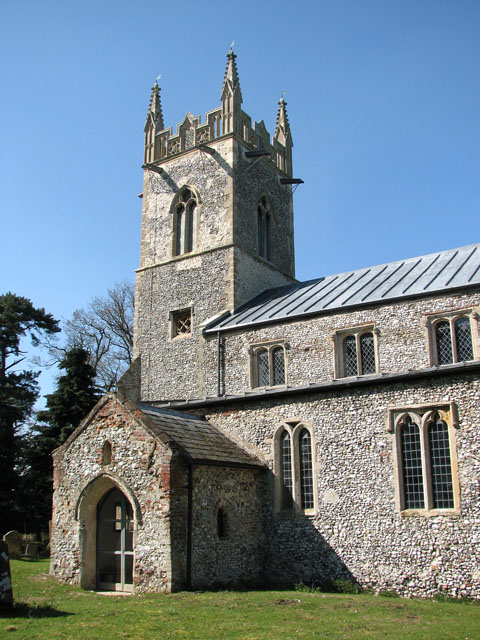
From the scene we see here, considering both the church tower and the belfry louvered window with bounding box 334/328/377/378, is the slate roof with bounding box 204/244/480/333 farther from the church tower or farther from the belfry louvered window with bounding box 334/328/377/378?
the church tower

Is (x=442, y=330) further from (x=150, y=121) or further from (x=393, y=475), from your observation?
(x=150, y=121)

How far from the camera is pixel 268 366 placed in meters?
21.0

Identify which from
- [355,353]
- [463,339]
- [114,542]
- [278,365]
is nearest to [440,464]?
[463,339]

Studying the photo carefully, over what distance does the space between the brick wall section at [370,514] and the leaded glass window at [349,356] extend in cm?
201

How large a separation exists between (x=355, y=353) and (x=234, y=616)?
939cm

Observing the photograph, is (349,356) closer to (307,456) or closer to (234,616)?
(307,456)

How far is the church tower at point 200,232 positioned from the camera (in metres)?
25.2

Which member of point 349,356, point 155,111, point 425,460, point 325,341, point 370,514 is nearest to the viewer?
point 425,460

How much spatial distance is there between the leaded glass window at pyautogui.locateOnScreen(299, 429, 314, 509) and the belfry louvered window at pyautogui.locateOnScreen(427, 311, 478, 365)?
4.12 metres

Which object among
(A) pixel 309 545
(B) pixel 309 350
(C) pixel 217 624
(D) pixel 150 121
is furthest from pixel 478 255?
(D) pixel 150 121

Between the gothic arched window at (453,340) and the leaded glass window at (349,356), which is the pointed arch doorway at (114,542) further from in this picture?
the gothic arched window at (453,340)

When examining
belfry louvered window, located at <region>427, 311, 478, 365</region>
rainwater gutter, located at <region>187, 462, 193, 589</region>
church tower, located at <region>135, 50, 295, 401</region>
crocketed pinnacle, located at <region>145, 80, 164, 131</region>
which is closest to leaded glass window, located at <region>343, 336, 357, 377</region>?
belfry louvered window, located at <region>427, 311, 478, 365</region>

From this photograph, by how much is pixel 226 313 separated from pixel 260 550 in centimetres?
945

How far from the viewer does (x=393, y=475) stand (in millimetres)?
15969
